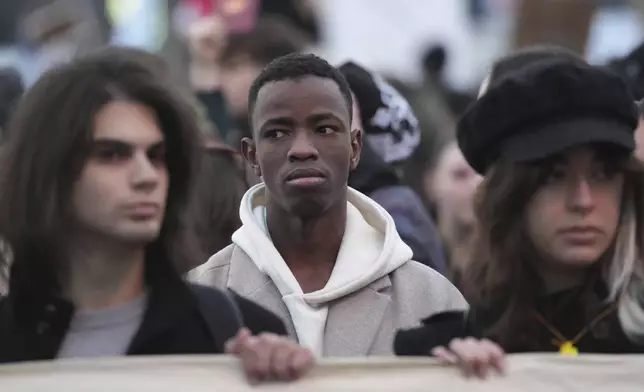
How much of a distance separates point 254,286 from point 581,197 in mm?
872

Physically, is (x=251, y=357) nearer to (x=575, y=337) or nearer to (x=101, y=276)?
(x=101, y=276)

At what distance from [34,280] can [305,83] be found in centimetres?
91

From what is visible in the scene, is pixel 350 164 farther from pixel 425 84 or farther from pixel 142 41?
pixel 142 41

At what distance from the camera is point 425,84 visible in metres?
9.80

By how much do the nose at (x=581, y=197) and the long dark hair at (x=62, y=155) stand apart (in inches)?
31.8

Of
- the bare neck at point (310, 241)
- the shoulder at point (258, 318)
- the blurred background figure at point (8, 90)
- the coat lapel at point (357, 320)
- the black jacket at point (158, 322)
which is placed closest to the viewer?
the black jacket at point (158, 322)

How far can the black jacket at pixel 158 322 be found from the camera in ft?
10.6

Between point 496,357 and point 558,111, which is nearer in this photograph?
point 496,357

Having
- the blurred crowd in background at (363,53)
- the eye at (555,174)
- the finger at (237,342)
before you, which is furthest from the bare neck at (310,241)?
the finger at (237,342)

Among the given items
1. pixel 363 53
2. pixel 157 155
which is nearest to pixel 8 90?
pixel 157 155

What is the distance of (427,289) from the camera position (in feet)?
12.8

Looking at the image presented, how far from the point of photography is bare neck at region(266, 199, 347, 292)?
3908 mm

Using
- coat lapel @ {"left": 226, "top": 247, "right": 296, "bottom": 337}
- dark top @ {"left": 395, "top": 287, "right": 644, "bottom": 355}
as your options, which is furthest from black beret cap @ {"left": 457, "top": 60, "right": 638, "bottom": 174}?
coat lapel @ {"left": 226, "top": 247, "right": 296, "bottom": 337}

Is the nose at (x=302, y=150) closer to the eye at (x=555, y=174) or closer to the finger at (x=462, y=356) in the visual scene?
the eye at (x=555, y=174)
